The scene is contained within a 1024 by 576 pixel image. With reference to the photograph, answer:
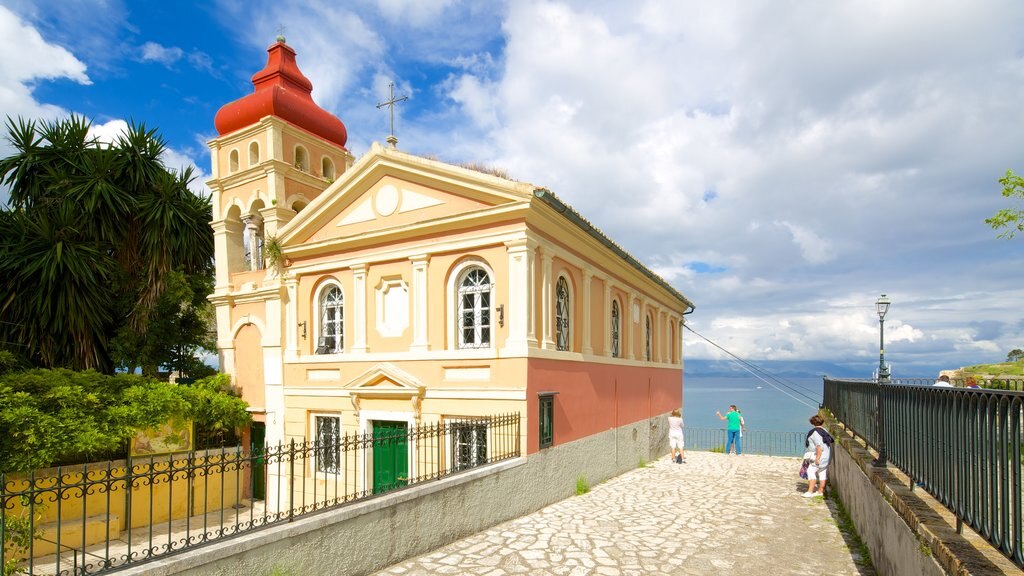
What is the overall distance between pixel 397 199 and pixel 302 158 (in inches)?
231

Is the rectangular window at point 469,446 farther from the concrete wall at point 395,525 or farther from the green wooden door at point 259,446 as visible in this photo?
the green wooden door at point 259,446

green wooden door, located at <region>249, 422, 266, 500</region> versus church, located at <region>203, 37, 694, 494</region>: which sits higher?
church, located at <region>203, 37, 694, 494</region>

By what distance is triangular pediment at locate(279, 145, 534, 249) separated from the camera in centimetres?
1144

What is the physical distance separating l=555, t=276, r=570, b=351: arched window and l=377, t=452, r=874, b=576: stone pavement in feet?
10.9

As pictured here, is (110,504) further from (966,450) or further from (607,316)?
(966,450)

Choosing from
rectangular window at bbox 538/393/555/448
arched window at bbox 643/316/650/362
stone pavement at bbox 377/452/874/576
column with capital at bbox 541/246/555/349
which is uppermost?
column with capital at bbox 541/246/555/349

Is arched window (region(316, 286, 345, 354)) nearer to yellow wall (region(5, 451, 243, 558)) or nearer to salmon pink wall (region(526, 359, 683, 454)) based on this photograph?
yellow wall (region(5, 451, 243, 558))

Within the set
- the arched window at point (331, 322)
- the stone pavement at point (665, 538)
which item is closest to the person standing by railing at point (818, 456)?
the stone pavement at point (665, 538)

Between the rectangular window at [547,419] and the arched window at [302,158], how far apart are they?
10258mm

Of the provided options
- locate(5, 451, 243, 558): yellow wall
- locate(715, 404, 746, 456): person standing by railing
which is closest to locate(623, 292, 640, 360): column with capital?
locate(715, 404, 746, 456): person standing by railing

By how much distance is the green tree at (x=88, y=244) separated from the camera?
15539mm

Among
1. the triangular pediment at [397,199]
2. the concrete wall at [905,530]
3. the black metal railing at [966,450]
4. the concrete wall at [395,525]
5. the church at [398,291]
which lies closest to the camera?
the black metal railing at [966,450]

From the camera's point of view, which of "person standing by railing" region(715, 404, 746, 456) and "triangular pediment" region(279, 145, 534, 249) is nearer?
"triangular pediment" region(279, 145, 534, 249)

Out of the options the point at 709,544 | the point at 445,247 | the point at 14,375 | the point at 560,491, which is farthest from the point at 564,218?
the point at 14,375
